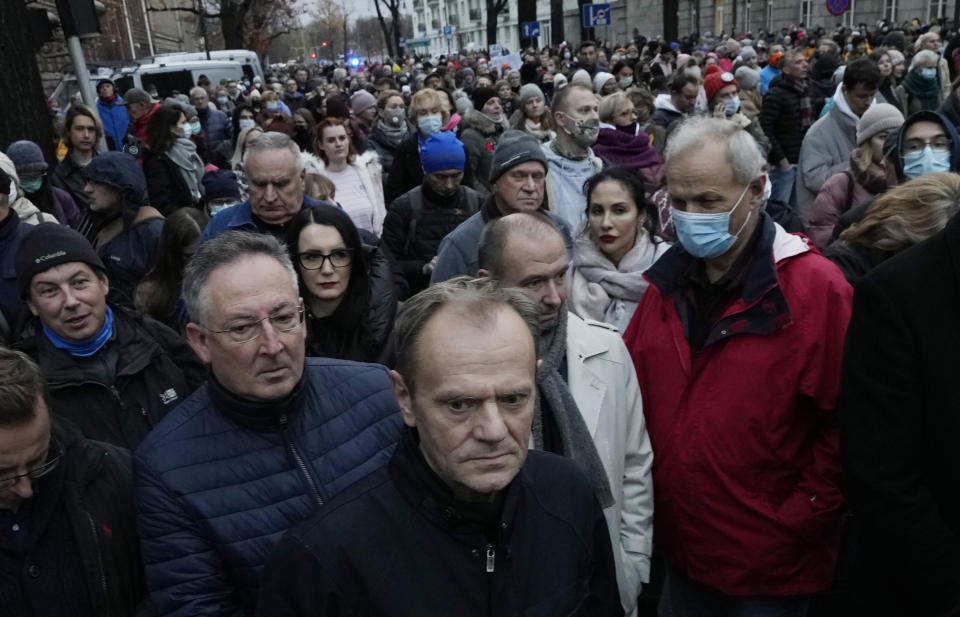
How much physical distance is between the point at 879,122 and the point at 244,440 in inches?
159

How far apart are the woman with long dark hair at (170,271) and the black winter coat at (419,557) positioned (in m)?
2.29

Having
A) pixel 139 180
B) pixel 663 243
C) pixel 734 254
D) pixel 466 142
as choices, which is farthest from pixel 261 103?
pixel 734 254

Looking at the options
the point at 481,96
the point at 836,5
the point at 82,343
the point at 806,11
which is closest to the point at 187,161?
the point at 82,343

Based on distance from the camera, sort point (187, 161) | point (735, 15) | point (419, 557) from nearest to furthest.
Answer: point (419, 557) < point (187, 161) < point (735, 15)

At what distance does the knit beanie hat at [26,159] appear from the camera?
18.7 ft

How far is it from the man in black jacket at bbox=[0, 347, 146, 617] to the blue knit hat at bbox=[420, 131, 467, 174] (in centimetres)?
333

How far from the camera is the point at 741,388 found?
242 cm

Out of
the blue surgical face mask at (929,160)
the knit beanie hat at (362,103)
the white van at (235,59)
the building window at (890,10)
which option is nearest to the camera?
the blue surgical face mask at (929,160)

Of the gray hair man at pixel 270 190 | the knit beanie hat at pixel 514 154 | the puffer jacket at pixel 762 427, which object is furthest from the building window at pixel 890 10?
the puffer jacket at pixel 762 427

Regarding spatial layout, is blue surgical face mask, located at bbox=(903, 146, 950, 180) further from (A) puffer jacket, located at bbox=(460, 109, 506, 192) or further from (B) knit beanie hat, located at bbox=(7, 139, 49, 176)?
(B) knit beanie hat, located at bbox=(7, 139, 49, 176)

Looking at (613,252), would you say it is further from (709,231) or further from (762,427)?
(762,427)

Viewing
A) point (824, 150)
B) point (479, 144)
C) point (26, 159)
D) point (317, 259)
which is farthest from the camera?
point (479, 144)

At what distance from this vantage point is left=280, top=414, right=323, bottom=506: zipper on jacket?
2068 mm

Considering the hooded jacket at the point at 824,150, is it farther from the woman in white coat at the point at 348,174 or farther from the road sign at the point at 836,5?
the road sign at the point at 836,5
